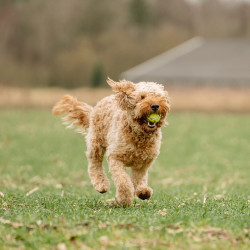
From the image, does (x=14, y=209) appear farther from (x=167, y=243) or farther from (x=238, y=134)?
(x=238, y=134)

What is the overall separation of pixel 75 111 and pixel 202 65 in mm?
48864

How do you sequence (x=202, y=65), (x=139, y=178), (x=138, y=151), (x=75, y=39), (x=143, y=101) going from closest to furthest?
(x=143, y=101) → (x=138, y=151) → (x=139, y=178) → (x=202, y=65) → (x=75, y=39)

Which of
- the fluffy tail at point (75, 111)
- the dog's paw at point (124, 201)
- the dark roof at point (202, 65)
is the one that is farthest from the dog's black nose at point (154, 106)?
the dark roof at point (202, 65)

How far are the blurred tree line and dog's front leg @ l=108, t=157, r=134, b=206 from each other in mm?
51161

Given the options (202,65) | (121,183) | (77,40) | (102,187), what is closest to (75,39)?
(77,40)

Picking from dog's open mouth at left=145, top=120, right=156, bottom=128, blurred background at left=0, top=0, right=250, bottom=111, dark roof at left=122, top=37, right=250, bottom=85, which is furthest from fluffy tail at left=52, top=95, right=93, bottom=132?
blurred background at left=0, top=0, right=250, bottom=111

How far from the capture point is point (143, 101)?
6164mm

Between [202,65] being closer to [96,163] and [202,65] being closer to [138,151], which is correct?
[96,163]

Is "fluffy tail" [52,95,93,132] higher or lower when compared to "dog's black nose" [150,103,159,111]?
higher

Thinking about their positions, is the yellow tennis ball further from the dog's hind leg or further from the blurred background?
the blurred background

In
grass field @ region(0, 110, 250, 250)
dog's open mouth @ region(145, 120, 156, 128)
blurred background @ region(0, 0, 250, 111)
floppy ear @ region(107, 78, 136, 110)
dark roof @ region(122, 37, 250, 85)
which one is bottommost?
grass field @ region(0, 110, 250, 250)

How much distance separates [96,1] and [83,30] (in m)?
3.96

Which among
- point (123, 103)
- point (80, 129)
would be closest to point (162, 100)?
point (123, 103)

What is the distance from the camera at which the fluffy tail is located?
317 inches
